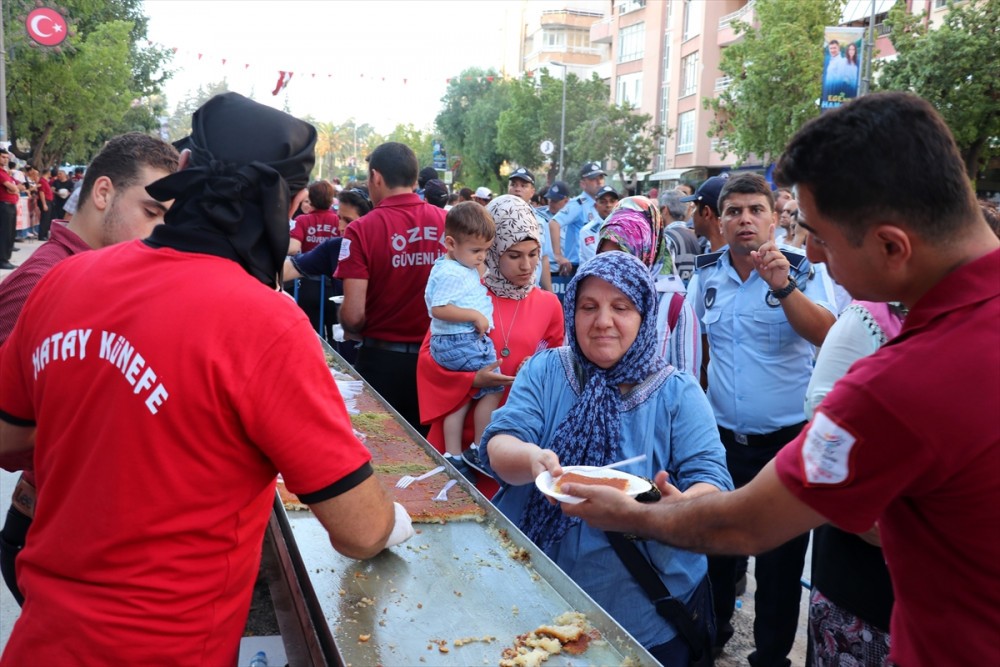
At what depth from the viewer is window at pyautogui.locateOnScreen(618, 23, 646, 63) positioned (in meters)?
55.2

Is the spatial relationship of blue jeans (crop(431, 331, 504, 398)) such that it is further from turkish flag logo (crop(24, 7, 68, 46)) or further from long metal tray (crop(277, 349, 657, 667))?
turkish flag logo (crop(24, 7, 68, 46))

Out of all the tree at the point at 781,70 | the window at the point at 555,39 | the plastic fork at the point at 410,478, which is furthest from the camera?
the window at the point at 555,39

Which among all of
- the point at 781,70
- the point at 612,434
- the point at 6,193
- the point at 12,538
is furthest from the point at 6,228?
the point at 781,70

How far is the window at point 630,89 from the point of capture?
55125 millimetres

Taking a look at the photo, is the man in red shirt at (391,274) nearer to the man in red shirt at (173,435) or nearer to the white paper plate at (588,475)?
the white paper plate at (588,475)

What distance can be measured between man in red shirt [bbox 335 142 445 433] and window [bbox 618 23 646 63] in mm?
52752

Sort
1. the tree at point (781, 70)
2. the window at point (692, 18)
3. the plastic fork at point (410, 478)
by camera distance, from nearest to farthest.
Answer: the plastic fork at point (410, 478)
the tree at point (781, 70)
the window at point (692, 18)

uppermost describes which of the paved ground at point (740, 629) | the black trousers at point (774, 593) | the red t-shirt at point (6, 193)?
the red t-shirt at point (6, 193)

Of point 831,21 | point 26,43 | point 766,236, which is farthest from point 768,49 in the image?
point 766,236

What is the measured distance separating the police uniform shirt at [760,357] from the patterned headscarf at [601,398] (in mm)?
1346

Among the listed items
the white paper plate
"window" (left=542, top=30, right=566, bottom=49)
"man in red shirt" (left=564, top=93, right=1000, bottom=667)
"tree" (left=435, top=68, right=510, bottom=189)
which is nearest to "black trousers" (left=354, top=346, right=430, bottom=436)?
the white paper plate

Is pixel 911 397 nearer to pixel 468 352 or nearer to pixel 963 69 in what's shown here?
pixel 468 352

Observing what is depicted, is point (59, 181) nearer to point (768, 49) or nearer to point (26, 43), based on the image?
point (26, 43)

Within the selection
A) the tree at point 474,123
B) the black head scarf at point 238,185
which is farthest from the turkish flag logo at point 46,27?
the tree at point 474,123
